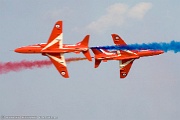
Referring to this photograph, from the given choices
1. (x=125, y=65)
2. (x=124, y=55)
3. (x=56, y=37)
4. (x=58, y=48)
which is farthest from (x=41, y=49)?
(x=125, y=65)

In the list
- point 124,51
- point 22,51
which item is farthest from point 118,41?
point 22,51

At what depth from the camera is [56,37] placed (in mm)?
190375

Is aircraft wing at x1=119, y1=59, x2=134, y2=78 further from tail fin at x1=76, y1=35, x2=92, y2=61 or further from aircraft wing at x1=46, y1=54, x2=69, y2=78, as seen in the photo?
aircraft wing at x1=46, y1=54, x2=69, y2=78

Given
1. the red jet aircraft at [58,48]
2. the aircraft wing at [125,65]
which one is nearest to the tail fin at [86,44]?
the red jet aircraft at [58,48]

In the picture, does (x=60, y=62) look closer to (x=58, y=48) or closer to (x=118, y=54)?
(x=58, y=48)

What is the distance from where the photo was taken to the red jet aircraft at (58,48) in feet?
620

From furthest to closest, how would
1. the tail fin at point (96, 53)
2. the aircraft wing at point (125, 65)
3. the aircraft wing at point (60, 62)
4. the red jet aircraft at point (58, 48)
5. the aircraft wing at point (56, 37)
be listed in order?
the aircraft wing at point (125, 65), the tail fin at point (96, 53), the aircraft wing at point (60, 62), the aircraft wing at point (56, 37), the red jet aircraft at point (58, 48)

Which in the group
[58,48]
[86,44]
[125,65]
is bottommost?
[125,65]

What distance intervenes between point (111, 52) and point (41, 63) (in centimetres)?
1064

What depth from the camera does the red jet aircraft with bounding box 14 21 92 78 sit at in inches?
7436

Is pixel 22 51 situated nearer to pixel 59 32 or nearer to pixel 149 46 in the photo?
pixel 59 32

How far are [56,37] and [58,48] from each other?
1.69 m

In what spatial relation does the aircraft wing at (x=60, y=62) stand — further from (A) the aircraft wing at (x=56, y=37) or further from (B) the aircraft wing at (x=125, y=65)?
(B) the aircraft wing at (x=125, y=65)

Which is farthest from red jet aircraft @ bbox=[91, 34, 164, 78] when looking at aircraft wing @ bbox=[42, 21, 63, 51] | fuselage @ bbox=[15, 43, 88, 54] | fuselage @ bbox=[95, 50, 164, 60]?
aircraft wing @ bbox=[42, 21, 63, 51]
